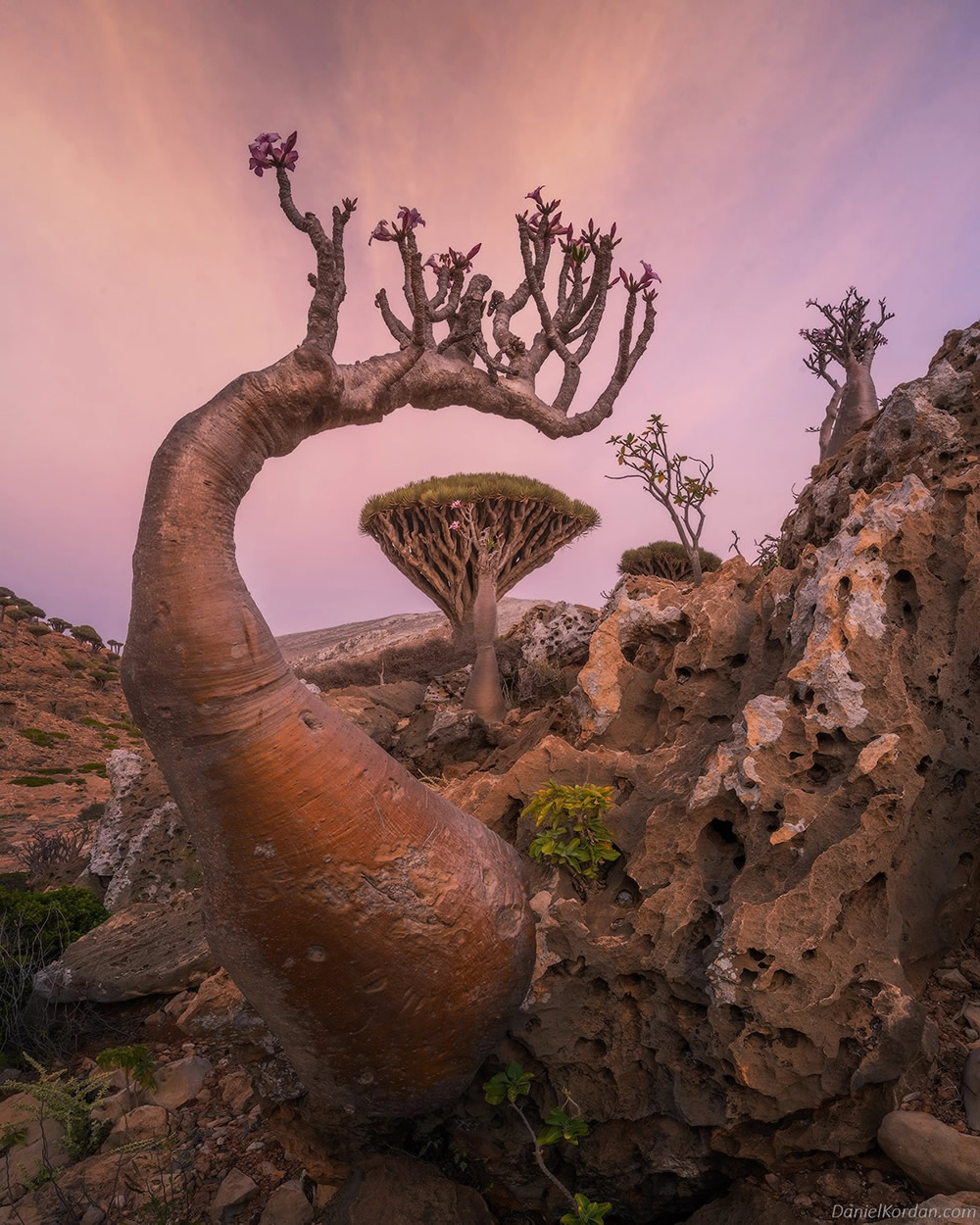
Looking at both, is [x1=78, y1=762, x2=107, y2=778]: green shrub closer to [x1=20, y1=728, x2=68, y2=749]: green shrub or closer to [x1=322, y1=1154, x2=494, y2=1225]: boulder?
[x1=20, y1=728, x2=68, y2=749]: green shrub

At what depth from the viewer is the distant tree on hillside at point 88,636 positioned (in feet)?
117

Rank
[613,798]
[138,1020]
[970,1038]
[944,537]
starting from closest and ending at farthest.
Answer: [970,1038] → [944,537] → [613,798] → [138,1020]

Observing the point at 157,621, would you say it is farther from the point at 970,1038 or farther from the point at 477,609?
the point at 477,609

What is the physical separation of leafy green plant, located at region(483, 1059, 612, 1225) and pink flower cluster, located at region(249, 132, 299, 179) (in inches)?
151

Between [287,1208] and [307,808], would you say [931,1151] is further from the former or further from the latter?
[287,1208]

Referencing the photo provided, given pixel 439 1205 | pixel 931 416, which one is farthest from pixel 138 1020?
pixel 931 416

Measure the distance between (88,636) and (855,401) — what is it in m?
40.5

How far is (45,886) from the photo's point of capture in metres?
7.86

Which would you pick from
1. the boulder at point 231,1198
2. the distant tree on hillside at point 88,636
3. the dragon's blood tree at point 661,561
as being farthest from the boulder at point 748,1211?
the distant tree on hillside at point 88,636

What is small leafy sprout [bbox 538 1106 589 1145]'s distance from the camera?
2289 mm

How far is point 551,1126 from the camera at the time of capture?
238 centimetres

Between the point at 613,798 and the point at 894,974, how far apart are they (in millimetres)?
1321

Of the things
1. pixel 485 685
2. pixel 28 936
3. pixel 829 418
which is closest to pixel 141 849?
pixel 28 936

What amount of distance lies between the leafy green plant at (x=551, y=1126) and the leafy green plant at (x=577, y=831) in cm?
85
